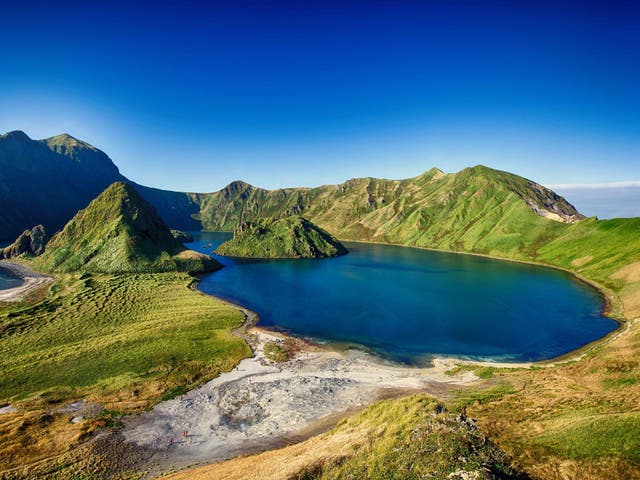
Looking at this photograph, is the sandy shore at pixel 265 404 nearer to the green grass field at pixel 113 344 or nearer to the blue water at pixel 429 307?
the green grass field at pixel 113 344

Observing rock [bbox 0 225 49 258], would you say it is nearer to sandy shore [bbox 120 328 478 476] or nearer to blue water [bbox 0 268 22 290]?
blue water [bbox 0 268 22 290]

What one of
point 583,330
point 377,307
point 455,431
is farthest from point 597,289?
point 455,431

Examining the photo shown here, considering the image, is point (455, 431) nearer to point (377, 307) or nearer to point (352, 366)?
point (352, 366)

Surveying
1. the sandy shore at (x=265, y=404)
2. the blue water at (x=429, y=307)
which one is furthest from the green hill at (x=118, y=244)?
the sandy shore at (x=265, y=404)

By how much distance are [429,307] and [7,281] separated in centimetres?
15260

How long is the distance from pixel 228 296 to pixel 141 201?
328 ft

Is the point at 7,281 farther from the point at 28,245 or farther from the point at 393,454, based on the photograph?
the point at 393,454

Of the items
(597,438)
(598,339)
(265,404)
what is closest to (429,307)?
(598,339)

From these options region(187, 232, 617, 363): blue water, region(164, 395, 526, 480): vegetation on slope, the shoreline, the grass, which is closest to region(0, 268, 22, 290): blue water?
region(187, 232, 617, 363): blue water

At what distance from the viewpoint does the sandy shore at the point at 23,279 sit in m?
95.1

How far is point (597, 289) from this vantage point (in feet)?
368

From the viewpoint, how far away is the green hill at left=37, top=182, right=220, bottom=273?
444ft

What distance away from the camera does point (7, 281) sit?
387 ft

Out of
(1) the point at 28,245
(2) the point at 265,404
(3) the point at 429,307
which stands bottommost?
(2) the point at 265,404
